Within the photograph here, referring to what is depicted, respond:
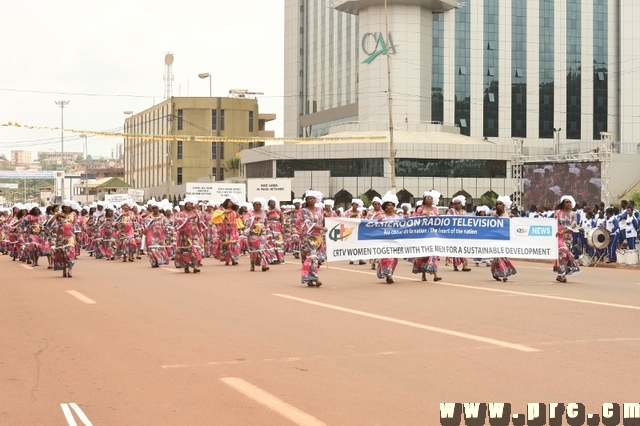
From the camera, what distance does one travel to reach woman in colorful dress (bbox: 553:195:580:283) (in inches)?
790

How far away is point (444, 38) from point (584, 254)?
68725 millimetres

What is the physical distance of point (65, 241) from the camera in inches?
885

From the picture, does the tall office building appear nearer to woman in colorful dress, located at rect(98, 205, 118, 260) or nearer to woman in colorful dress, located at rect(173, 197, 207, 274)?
woman in colorful dress, located at rect(98, 205, 118, 260)

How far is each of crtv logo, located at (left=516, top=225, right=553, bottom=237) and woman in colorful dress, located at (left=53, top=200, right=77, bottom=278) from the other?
10.3 metres

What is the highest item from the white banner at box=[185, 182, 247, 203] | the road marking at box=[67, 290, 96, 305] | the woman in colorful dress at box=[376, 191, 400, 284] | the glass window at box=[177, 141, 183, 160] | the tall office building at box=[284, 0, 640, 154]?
the tall office building at box=[284, 0, 640, 154]

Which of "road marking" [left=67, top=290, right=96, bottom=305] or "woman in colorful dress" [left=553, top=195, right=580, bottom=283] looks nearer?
"road marking" [left=67, top=290, right=96, bottom=305]

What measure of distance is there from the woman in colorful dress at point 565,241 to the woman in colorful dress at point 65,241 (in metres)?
11.0

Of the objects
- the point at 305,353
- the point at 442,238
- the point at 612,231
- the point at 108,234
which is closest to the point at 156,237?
the point at 108,234

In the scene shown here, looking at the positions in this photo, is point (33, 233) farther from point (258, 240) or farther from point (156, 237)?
point (258, 240)

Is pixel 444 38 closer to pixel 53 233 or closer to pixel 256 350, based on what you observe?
pixel 53 233

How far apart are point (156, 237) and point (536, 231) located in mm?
11487

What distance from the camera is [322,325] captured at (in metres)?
12.4

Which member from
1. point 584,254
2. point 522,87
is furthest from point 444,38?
point 584,254

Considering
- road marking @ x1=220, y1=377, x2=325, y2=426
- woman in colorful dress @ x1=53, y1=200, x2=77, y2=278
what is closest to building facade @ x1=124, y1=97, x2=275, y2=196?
woman in colorful dress @ x1=53, y1=200, x2=77, y2=278
